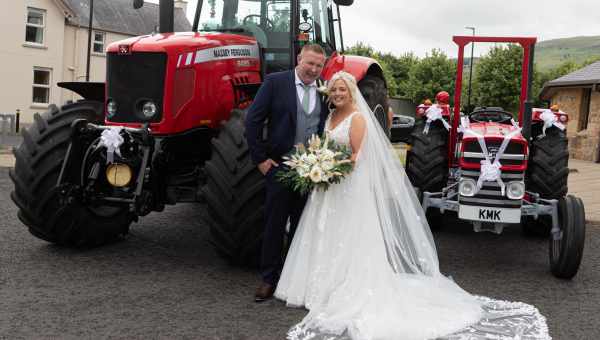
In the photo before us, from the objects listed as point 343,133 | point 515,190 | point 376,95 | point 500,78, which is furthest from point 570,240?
point 500,78

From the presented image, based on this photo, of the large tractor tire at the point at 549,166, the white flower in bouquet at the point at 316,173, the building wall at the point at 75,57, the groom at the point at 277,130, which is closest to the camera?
the white flower in bouquet at the point at 316,173

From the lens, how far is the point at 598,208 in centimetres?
1005

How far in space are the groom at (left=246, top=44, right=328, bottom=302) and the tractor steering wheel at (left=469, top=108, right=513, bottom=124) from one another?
2.97 metres

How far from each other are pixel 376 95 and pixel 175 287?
3324 mm

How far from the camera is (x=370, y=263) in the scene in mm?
4625

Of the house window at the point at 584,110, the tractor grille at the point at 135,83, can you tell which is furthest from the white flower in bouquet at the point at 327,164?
the house window at the point at 584,110

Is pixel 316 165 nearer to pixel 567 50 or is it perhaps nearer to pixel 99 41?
pixel 99 41

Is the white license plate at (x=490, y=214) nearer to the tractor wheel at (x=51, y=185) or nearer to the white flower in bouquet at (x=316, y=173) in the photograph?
the white flower in bouquet at (x=316, y=173)

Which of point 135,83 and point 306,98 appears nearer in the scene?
point 306,98

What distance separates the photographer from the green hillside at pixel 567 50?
153625 mm

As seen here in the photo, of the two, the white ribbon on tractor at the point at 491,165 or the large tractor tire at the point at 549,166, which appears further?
the large tractor tire at the point at 549,166

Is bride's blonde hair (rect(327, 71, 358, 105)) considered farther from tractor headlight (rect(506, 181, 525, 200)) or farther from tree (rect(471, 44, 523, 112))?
tree (rect(471, 44, 523, 112))

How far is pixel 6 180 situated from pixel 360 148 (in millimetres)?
7987

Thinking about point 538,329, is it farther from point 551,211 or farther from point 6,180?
point 6,180
